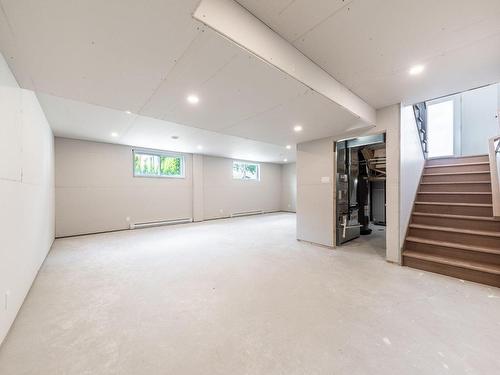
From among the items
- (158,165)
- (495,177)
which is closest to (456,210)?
(495,177)

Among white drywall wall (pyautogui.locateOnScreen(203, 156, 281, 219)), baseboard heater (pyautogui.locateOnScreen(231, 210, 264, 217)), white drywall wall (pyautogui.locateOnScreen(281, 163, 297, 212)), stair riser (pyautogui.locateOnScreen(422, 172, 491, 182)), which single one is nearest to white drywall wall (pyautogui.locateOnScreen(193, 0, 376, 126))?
stair riser (pyautogui.locateOnScreen(422, 172, 491, 182))

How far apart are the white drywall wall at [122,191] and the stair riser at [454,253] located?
19.8 feet

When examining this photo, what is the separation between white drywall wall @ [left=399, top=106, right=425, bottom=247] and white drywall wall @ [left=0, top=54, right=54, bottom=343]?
4.61 m

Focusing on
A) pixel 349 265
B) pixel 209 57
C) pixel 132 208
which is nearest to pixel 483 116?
pixel 349 265

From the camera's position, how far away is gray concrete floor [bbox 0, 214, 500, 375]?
1375 mm

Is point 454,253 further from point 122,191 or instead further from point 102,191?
point 102,191

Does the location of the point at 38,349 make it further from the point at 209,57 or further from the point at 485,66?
the point at 485,66

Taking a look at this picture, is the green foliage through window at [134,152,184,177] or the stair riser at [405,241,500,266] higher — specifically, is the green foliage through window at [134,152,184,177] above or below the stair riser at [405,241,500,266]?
above

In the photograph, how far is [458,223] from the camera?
10.4 ft

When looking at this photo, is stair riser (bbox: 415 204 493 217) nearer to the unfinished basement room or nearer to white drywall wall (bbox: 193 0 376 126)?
the unfinished basement room

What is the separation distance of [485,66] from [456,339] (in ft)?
8.68

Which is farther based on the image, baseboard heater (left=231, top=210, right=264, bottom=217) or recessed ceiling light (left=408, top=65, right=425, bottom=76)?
baseboard heater (left=231, top=210, right=264, bottom=217)

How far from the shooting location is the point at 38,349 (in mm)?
1495

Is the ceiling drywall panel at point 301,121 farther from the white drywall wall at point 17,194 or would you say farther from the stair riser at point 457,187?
the white drywall wall at point 17,194
